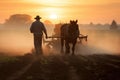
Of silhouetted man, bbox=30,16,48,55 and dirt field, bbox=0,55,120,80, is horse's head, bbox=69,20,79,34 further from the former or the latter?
dirt field, bbox=0,55,120,80

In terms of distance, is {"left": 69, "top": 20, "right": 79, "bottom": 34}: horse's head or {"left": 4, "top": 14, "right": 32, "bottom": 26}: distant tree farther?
{"left": 4, "top": 14, "right": 32, "bottom": 26}: distant tree

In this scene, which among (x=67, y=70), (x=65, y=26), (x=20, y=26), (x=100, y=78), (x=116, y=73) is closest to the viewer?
(x=100, y=78)

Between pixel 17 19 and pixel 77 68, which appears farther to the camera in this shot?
pixel 17 19

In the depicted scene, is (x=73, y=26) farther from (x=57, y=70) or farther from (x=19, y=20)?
(x=19, y=20)

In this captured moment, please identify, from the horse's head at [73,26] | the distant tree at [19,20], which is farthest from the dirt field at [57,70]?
the distant tree at [19,20]

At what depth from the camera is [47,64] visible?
21.5 meters

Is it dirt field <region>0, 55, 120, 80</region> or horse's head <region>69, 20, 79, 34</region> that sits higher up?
horse's head <region>69, 20, 79, 34</region>

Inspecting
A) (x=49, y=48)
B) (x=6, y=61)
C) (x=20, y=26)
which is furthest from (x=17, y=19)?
(x=6, y=61)

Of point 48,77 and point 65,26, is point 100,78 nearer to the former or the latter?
point 48,77

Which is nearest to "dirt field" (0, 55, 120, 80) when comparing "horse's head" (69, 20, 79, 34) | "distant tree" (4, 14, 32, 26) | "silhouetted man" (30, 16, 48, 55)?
"silhouetted man" (30, 16, 48, 55)

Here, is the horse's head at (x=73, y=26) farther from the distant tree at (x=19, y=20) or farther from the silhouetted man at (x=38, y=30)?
the distant tree at (x=19, y=20)

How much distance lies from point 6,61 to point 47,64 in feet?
7.70

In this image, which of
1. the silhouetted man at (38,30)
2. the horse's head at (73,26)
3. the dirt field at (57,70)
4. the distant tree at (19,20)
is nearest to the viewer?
the dirt field at (57,70)

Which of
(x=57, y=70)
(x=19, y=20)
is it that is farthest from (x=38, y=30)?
(x=19, y=20)
